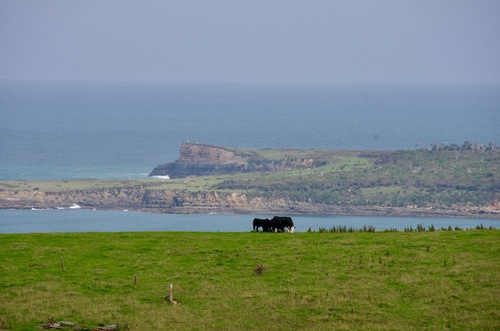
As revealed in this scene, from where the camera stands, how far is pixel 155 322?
32.9 meters

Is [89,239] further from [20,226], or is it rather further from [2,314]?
[20,226]

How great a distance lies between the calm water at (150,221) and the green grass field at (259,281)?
9841 cm

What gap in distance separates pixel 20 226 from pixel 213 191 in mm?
45330

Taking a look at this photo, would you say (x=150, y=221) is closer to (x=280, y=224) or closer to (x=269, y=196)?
(x=269, y=196)

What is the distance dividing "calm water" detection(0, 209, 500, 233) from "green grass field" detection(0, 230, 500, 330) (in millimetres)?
98411

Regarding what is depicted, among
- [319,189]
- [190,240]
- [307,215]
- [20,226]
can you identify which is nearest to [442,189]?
[319,189]

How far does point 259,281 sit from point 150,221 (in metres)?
119

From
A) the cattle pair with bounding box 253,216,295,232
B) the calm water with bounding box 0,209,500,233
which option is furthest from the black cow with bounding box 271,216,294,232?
the calm water with bounding box 0,209,500,233

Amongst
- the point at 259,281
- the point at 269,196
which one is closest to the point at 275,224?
the point at 259,281

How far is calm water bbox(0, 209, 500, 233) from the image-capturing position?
14485 cm

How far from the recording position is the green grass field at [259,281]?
3294 cm

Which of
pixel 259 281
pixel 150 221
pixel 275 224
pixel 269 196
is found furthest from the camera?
pixel 269 196

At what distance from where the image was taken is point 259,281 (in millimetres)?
36781

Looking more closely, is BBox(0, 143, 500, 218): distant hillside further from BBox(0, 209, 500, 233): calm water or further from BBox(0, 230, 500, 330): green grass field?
BBox(0, 230, 500, 330): green grass field
